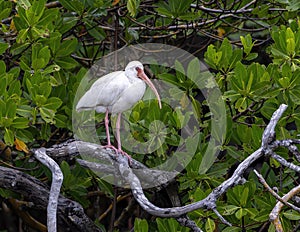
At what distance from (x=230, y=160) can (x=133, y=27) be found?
122 centimetres

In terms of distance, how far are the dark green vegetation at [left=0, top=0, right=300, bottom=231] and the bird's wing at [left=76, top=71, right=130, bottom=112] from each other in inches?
6.6

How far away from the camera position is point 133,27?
196 inches

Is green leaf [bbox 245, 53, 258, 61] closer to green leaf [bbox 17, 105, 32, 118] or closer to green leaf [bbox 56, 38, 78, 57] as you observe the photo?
green leaf [bbox 56, 38, 78, 57]

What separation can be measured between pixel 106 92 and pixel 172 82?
0.56 meters

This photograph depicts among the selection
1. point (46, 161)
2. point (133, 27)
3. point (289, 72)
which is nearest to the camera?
point (46, 161)

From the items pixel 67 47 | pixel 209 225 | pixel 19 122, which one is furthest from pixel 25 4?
pixel 209 225

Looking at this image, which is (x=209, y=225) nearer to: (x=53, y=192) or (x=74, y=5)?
(x=53, y=192)

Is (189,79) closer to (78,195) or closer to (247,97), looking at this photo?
(247,97)

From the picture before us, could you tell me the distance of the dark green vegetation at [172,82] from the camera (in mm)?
3889

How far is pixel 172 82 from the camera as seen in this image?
165 inches

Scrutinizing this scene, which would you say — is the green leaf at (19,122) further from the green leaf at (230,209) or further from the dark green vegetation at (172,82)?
the green leaf at (230,209)

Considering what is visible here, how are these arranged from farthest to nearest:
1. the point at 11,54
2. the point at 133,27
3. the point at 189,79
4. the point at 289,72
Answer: the point at 133,27 < the point at 11,54 < the point at 189,79 < the point at 289,72

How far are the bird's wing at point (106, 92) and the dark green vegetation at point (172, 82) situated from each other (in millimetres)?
167

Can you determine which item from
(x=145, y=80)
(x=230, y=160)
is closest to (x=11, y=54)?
(x=145, y=80)
